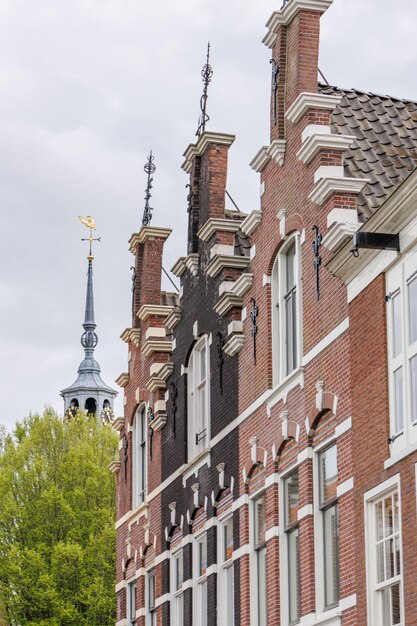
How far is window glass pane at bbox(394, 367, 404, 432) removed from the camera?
1839 centimetres

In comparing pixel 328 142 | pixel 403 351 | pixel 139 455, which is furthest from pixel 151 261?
pixel 403 351

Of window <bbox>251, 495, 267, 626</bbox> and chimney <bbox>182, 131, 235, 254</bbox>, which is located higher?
chimney <bbox>182, 131, 235, 254</bbox>

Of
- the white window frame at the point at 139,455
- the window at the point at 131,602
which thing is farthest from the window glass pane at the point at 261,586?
the window at the point at 131,602

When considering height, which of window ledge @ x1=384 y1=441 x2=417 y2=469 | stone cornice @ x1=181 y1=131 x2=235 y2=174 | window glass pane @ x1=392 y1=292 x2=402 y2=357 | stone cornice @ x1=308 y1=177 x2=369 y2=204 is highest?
stone cornice @ x1=181 y1=131 x2=235 y2=174

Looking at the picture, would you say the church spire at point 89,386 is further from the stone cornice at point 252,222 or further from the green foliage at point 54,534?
the stone cornice at point 252,222

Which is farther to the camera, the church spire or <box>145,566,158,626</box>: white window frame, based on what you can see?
the church spire

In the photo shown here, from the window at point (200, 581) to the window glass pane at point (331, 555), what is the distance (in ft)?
20.7

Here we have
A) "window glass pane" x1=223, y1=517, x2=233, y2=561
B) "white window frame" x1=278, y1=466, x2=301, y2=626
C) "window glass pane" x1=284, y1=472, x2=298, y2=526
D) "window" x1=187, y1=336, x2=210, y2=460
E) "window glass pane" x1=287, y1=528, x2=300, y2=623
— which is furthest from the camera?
"window" x1=187, y1=336, x2=210, y2=460

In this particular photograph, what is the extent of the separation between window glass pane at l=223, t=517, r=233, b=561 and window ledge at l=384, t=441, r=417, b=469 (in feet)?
25.2

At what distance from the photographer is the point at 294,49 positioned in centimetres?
2369

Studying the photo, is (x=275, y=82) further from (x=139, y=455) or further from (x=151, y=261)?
(x=139, y=455)

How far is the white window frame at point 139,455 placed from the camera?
33250mm

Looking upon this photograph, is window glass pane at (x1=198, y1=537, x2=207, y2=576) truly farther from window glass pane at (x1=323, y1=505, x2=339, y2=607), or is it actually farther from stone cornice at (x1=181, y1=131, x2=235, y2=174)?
stone cornice at (x1=181, y1=131, x2=235, y2=174)

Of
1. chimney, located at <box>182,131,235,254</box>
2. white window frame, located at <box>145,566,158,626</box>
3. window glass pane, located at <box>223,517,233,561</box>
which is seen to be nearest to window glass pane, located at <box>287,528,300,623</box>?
window glass pane, located at <box>223,517,233,561</box>
